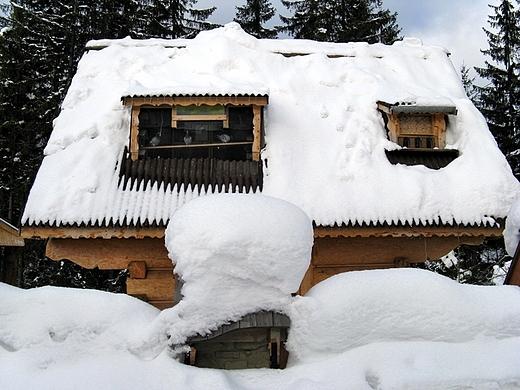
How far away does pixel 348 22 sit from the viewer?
18.4 m

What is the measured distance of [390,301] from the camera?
3.63 metres

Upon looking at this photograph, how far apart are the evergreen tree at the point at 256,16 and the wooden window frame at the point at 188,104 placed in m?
12.9

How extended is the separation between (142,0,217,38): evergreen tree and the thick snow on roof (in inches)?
602

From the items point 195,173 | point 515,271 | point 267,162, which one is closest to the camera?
point 515,271

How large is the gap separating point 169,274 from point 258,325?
12.0 ft

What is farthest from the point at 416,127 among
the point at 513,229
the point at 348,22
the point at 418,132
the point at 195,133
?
the point at 348,22

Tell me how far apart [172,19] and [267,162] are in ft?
41.7

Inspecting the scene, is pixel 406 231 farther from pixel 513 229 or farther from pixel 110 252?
pixel 110 252

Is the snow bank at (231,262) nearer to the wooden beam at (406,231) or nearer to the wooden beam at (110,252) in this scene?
the wooden beam at (406,231)

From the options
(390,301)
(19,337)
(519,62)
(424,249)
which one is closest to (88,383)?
(19,337)

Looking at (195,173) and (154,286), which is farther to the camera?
(195,173)

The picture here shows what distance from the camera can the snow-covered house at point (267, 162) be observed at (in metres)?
6.36

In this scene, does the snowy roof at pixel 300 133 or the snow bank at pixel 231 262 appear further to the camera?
the snowy roof at pixel 300 133

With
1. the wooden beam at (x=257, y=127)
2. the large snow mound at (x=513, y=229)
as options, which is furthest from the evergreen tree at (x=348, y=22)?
the large snow mound at (x=513, y=229)
